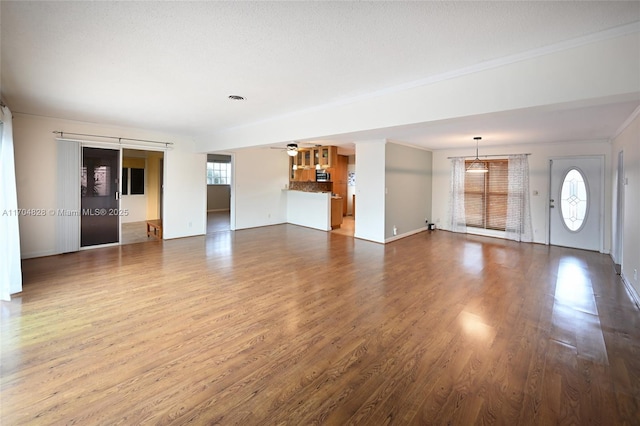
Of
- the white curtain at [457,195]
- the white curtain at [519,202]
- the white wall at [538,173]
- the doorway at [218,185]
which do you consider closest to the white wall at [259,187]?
the doorway at [218,185]

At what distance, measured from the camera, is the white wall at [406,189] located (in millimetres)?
6812

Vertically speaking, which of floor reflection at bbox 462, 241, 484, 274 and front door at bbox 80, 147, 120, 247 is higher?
front door at bbox 80, 147, 120, 247

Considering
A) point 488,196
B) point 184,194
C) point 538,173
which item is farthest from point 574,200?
point 184,194

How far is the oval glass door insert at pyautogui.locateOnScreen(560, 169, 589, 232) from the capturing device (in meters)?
6.31

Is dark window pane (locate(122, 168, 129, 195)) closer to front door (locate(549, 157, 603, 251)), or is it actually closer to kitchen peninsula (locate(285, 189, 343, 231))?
kitchen peninsula (locate(285, 189, 343, 231))

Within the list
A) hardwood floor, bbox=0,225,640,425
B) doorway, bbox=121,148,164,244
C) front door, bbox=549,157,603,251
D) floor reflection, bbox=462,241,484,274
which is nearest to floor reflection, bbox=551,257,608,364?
hardwood floor, bbox=0,225,640,425

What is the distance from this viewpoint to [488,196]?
7.76 m

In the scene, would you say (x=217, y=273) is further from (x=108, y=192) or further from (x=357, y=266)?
(x=108, y=192)

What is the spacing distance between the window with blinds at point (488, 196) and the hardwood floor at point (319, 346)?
2885 millimetres

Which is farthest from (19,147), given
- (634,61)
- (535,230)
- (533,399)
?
(535,230)

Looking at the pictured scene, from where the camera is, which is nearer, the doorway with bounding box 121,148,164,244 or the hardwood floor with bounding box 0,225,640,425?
the hardwood floor with bounding box 0,225,640,425

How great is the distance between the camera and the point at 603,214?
19.8 ft

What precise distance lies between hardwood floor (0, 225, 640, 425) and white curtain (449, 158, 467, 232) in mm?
3356

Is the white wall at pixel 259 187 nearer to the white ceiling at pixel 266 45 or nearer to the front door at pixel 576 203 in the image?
the white ceiling at pixel 266 45
